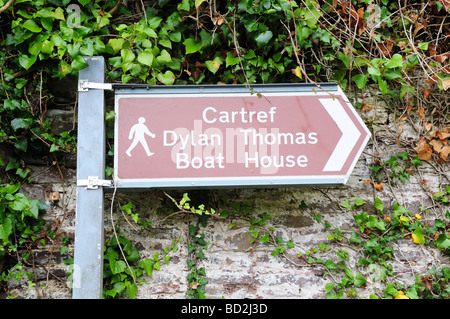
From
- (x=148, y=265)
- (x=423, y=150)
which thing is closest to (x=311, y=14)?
(x=423, y=150)

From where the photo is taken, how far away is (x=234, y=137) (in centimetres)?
208

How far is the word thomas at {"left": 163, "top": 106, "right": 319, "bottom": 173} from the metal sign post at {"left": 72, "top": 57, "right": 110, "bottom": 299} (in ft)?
1.22

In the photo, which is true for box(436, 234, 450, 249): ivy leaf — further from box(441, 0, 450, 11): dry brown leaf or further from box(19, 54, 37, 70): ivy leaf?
box(19, 54, 37, 70): ivy leaf

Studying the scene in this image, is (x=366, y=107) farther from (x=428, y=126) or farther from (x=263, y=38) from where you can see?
(x=263, y=38)

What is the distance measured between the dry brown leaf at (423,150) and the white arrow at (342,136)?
0.67m

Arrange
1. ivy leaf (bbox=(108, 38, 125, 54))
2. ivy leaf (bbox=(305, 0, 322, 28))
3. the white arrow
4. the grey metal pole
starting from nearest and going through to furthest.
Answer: the grey metal pole < the white arrow < ivy leaf (bbox=(108, 38, 125, 54)) < ivy leaf (bbox=(305, 0, 322, 28))

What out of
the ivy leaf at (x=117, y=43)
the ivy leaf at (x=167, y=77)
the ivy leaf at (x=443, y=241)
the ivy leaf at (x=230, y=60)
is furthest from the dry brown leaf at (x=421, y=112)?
the ivy leaf at (x=117, y=43)

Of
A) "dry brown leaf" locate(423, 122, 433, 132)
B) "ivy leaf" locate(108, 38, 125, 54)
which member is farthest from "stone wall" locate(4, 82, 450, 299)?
"ivy leaf" locate(108, 38, 125, 54)

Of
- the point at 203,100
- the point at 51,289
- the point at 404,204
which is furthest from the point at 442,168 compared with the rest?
the point at 51,289

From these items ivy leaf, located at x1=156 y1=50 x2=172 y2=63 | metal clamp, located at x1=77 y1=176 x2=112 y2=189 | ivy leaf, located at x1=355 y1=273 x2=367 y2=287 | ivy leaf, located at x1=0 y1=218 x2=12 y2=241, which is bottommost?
ivy leaf, located at x1=355 y1=273 x2=367 y2=287

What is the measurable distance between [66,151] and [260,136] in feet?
4.03

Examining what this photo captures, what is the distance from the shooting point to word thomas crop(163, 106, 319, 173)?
6.74 feet

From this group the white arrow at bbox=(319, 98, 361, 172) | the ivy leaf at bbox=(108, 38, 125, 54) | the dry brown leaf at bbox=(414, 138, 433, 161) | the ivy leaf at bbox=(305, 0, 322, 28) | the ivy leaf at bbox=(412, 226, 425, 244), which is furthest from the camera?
the dry brown leaf at bbox=(414, 138, 433, 161)

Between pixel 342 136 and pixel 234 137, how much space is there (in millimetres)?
600
